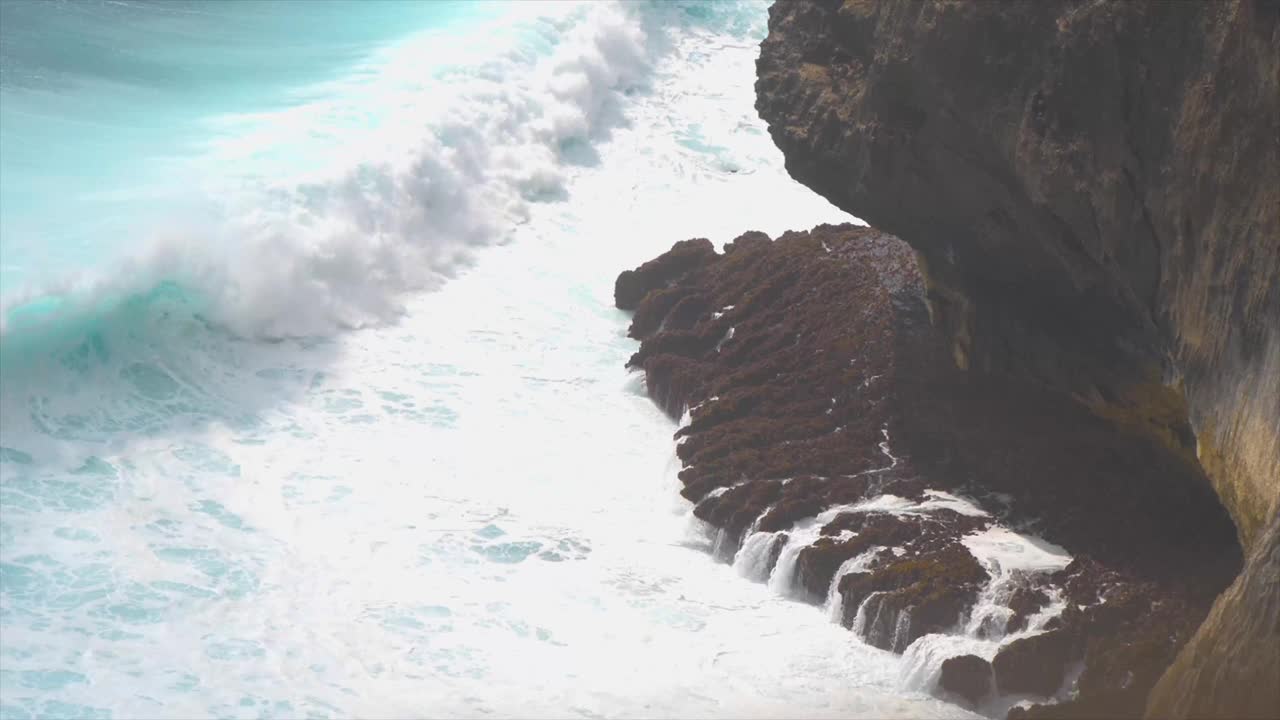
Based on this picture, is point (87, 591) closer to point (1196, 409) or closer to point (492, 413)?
point (492, 413)

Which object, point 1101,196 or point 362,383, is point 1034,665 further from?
point 362,383

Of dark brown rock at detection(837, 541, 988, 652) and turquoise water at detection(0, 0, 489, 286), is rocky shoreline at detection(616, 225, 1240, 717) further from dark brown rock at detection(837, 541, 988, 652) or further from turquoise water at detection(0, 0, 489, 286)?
turquoise water at detection(0, 0, 489, 286)

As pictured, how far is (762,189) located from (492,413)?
10701mm

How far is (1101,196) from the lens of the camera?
13.1m

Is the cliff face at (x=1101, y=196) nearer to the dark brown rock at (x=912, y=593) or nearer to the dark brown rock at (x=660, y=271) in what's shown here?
the dark brown rock at (x=912, y=593)

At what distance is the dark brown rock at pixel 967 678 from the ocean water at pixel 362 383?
0.23 meters

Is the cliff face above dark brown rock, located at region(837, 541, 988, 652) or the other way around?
above

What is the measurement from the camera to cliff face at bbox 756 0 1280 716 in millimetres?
10828

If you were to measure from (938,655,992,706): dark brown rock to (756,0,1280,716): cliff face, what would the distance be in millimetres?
2835

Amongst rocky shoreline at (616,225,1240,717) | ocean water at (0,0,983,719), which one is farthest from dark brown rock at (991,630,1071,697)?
ocean water at (0,0,983,719)

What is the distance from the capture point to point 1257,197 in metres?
11.1

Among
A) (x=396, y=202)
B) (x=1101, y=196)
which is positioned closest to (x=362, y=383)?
(x=396, y=202)

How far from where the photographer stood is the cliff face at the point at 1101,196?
1083 centimetres

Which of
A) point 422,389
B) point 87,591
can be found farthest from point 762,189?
point 87,591
